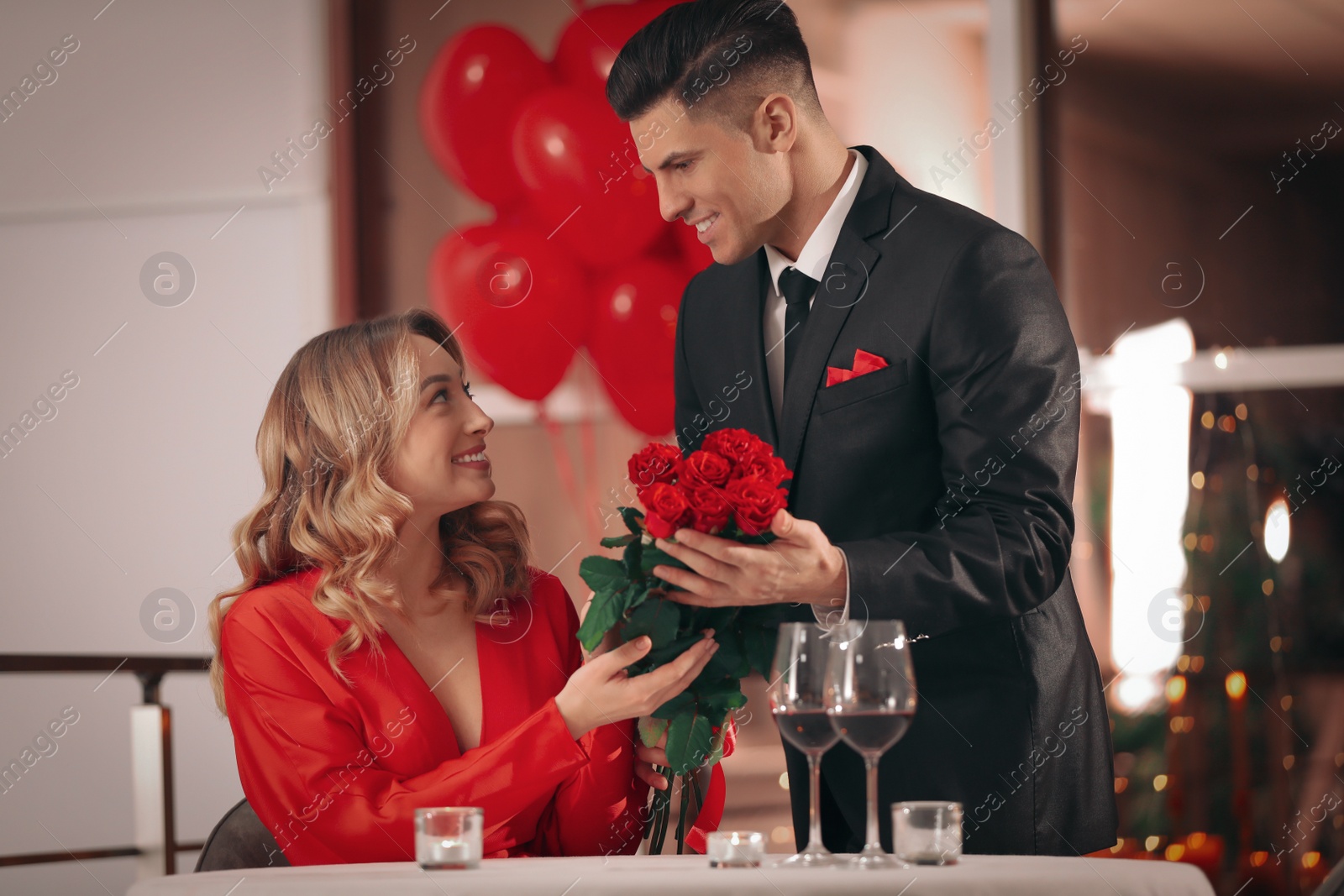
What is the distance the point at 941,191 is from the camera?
366 centimetres

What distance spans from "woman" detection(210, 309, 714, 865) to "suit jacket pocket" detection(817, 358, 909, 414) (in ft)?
1.36

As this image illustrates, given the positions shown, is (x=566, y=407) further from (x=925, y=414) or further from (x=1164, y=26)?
(x=925, y=414)

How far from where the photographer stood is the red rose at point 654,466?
1298mm

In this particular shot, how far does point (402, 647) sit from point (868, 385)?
0.74 meters

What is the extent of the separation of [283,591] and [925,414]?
88 centimetres

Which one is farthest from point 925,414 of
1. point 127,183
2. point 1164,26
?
point 127,183

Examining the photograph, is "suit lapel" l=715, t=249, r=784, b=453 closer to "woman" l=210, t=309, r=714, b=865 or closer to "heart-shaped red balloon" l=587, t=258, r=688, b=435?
"woman" l=210, t=309, r=714, b=865

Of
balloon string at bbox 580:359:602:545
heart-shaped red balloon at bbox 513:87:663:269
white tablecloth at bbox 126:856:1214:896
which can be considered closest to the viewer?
white tablecloth at bbox 126:856:1214:896

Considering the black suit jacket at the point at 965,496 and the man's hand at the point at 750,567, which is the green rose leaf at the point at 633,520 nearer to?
the man's hand at the point at 750,567

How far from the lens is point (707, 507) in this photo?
1229mm

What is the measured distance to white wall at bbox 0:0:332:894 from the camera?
3.95 m

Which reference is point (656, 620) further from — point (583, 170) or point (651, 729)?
point (583, 170)

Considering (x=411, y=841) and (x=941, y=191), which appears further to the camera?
(x=941, y=191)

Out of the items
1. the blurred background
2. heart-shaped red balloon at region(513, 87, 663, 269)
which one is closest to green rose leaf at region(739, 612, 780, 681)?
the blurred background
